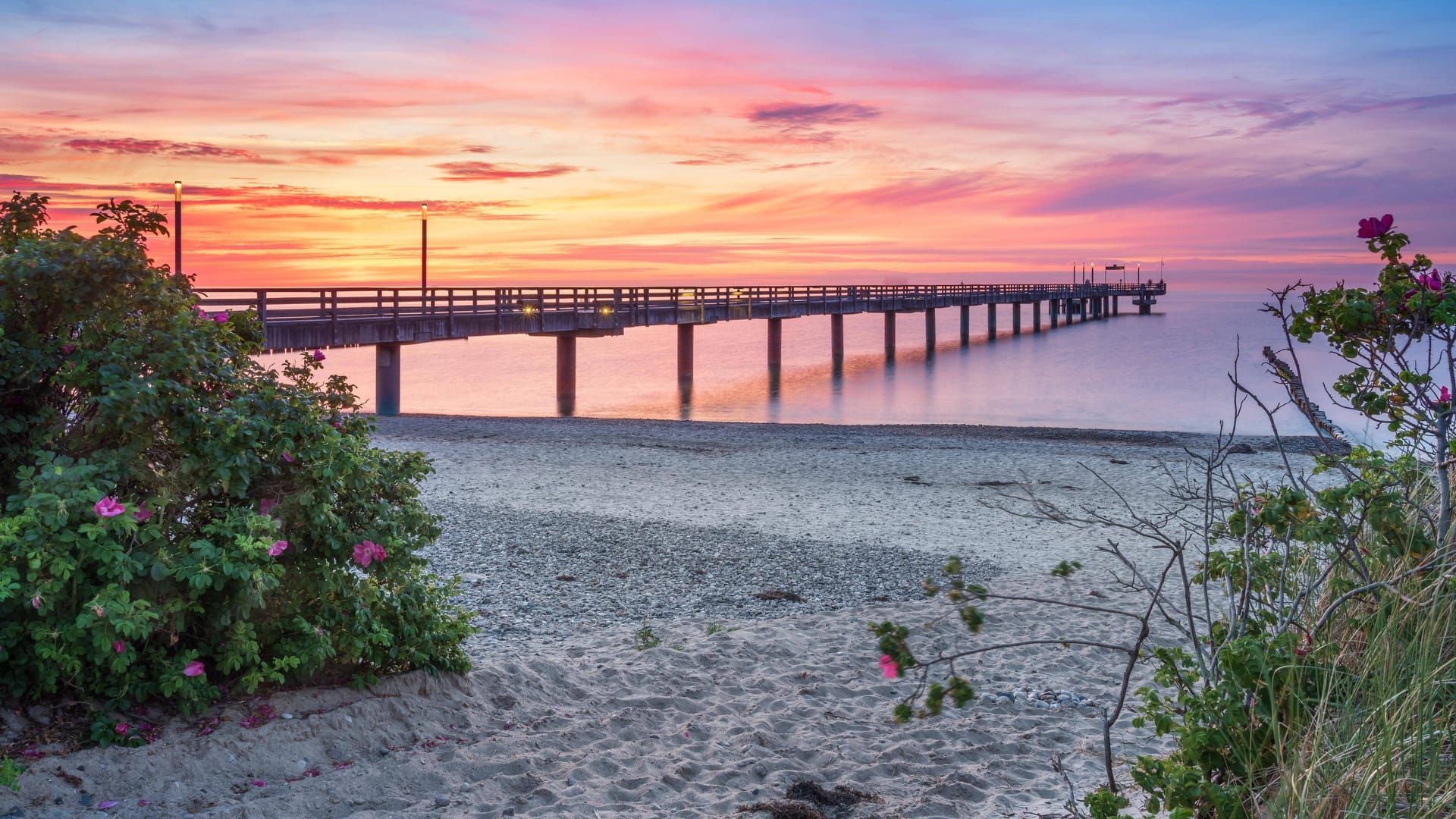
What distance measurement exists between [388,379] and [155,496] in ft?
74.9

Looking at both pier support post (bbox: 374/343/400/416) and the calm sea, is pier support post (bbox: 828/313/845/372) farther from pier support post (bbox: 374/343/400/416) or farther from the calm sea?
pier support post (bbox: 374/343/400/416)

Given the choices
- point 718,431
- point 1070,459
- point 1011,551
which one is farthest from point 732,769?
point 718,431

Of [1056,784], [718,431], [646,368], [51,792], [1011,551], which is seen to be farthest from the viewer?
[646,368]

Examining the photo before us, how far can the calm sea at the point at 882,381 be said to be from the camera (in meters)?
32.9

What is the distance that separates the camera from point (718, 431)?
21219 millimetres

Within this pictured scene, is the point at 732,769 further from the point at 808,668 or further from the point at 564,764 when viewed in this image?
the point at 808,668

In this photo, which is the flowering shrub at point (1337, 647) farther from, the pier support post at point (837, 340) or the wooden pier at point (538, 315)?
the pier support post at point (837, 340)

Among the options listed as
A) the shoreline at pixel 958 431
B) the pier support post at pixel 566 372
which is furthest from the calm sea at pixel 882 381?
the shoreline at pixel 958 431

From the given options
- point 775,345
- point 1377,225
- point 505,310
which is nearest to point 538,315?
point 505,310

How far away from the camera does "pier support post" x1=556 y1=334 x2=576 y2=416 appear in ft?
112

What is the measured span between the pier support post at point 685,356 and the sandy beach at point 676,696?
28.9m

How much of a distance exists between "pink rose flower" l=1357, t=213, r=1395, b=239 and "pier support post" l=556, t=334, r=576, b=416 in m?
30.8

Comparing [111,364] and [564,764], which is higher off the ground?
[111,364]

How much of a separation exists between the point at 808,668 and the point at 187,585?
138 inches
